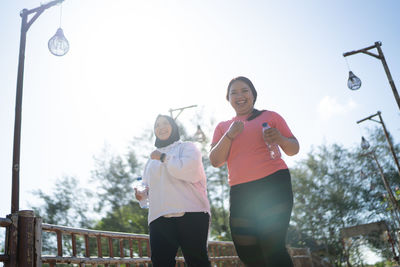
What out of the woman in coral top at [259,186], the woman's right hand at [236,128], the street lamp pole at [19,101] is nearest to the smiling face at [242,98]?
the woman in coral top at [259,186]

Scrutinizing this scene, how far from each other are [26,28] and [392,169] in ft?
102

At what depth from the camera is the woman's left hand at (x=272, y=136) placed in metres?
2.51

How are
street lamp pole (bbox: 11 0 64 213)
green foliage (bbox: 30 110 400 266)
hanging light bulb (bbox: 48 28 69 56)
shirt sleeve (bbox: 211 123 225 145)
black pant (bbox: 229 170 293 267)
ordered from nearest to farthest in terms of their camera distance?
black pant (bbox: 229 170 293 267)
shirt sleeve (bbox: 211 123 225 145)
street lamp pole (bbox: 11 0 64 213)
hanging light bulb (bbox: 48 28 69 56)
green foliage (bbox: 30 110 400 266)

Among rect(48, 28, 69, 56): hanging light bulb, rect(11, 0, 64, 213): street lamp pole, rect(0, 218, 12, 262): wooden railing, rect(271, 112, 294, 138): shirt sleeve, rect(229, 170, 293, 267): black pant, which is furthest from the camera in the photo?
rect(48, 28, 69, 56): hanging light bulb

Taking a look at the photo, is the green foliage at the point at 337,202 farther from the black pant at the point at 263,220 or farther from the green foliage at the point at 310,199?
the black pant at the point at 263,220

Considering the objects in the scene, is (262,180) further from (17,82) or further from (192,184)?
(17,82)

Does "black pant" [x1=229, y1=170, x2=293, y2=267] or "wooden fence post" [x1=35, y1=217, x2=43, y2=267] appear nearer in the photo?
"black pant" [x1=229, y1=170, x2=293, y2=267]

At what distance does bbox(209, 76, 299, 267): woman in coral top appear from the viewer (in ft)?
7.70

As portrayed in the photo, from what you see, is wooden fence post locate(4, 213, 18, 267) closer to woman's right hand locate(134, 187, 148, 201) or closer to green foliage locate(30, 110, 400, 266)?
woman's right hand locate(134, 187, 148, 201)

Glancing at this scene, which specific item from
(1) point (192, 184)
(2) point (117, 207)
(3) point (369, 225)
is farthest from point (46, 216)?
(1) point (192, 184)

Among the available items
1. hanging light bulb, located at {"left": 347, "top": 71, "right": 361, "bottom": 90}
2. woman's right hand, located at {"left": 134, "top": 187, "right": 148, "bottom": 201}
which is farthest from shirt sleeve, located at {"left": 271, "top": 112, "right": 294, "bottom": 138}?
hanging light bulb, located at {"left": 347, "top": 71, "right": 361, "bottom": 90}

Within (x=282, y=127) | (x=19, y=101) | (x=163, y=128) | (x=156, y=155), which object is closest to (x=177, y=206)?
(x=156, y=155)

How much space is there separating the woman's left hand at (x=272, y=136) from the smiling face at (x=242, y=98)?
1.50ft

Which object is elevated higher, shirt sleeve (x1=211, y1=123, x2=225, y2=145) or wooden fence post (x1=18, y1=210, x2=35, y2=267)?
shirt sleeve (x1=211, y1=123, x2=225, y2=145)
